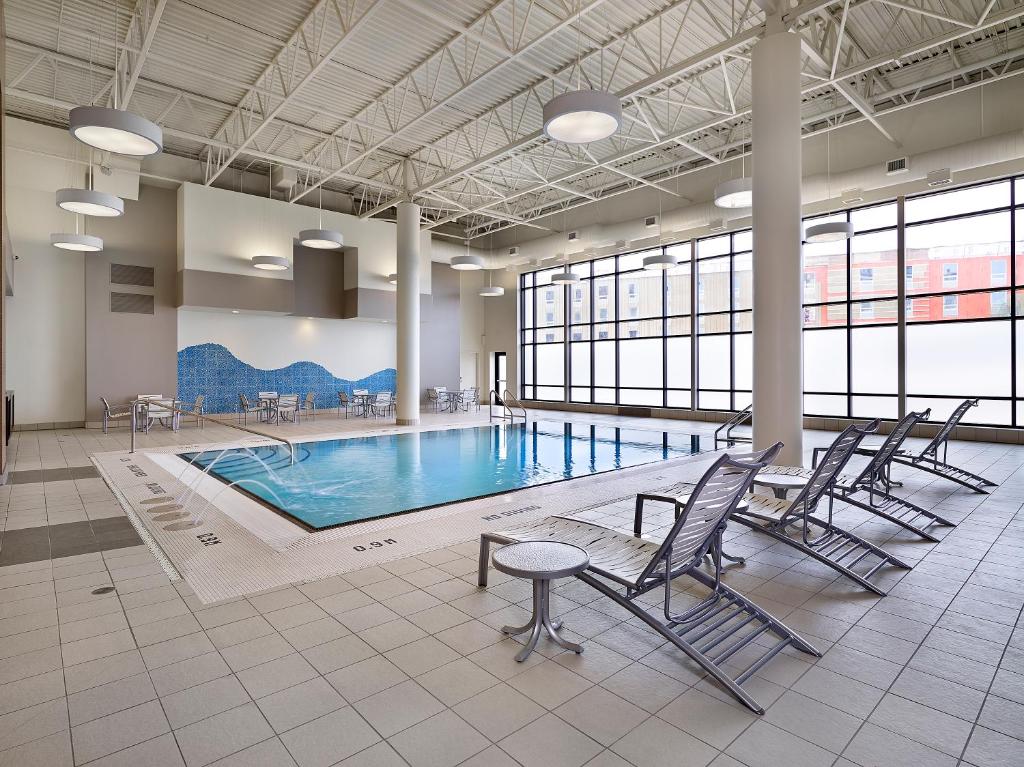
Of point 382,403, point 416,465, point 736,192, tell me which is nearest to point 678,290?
point 736,192

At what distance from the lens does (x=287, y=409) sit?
1380cm

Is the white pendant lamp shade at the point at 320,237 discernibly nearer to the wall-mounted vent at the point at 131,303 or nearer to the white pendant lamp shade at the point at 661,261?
the wall-mounted vent at the point at 131,303

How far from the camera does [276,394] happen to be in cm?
1454

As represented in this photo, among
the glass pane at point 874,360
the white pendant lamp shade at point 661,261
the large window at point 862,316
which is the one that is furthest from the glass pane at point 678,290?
the glass pane at point 874,360

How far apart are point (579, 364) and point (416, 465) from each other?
10.2 meters

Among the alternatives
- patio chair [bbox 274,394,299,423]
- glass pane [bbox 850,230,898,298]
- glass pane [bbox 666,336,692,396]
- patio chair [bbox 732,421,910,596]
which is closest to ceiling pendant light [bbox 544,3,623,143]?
patio chair [bbox 732,421,910,596]

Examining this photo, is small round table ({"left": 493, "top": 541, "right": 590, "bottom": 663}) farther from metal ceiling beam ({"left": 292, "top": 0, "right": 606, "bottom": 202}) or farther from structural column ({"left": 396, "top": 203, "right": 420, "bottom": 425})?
structural column ({"left": 396, "top": 203, "right": 420, "bottom": 425})

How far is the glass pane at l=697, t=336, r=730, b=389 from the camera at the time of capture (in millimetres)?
14211

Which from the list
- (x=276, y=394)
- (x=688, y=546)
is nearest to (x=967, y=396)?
(x=688, y=546)

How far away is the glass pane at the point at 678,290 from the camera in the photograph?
14.8 m

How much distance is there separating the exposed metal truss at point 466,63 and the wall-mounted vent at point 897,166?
555mm

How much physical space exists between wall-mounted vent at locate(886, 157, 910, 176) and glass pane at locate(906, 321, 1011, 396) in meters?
2.98

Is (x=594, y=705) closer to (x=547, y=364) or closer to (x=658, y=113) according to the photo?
(x=658, y=113)

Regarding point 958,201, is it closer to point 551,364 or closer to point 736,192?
point 736,192
